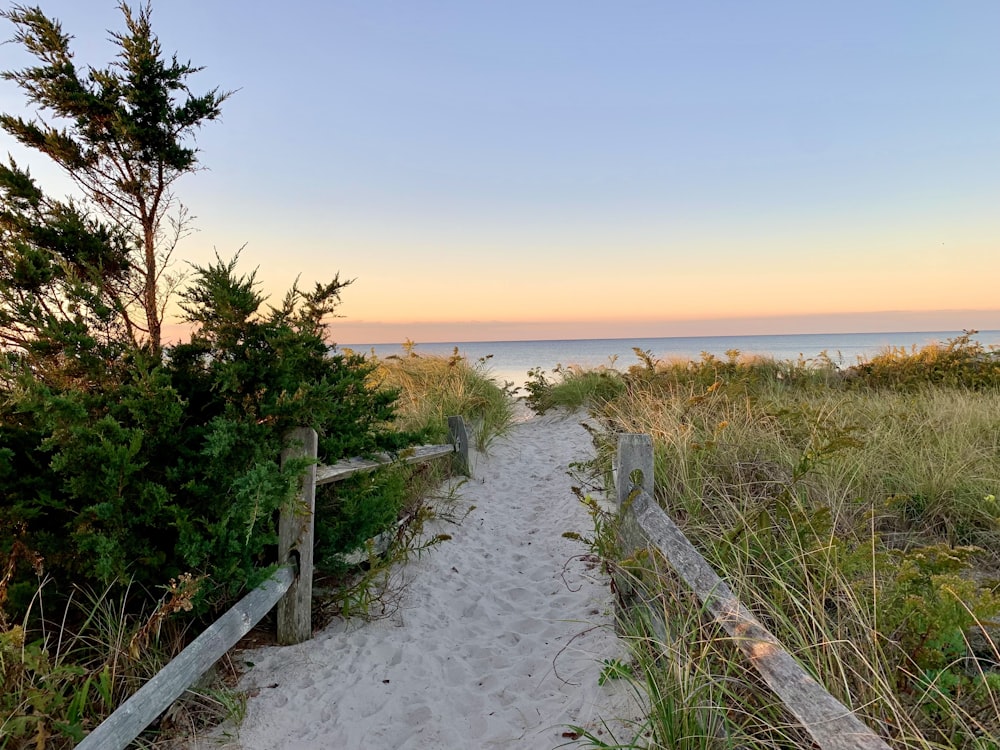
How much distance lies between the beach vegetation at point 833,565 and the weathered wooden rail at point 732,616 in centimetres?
14

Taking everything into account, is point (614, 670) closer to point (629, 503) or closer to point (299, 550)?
point (629, 503)

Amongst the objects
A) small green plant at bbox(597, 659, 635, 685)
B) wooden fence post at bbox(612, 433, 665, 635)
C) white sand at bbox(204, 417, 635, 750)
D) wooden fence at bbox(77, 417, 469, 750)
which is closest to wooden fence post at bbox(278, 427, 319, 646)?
wooden fence at bbox(77, 417, 469, 750)

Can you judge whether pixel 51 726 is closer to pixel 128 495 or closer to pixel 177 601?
pixel 177 601

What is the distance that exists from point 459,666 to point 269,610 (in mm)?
1311

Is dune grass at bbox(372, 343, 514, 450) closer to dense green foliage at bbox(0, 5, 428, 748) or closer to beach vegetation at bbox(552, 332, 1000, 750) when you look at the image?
beach vegetation at bbox(552, 332, 1000, 750)

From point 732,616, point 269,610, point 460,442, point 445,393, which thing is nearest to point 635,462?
point 732,616

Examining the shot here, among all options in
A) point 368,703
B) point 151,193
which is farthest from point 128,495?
point 151,193

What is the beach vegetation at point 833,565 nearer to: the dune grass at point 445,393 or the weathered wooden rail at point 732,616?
the weathered wooden rail at point 732,616

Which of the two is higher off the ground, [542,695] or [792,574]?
[792,574]

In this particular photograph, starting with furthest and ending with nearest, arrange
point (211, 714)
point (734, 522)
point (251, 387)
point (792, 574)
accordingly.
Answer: point (734, 522) → point (251, 387) → point (792, 574) → point (211, 714)

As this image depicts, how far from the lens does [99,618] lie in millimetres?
2895

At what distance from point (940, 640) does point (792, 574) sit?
88 centimetres

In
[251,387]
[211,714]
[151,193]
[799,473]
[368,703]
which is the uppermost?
[151,193]

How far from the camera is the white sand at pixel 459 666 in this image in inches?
116
